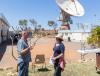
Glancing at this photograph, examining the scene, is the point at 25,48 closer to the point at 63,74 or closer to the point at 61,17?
the point at 63,74

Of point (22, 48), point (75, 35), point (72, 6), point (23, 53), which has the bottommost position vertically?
point (75, 35)

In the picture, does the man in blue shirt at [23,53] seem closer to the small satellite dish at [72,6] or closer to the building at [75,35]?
the building at [75,35]

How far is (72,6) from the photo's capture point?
66500 mm

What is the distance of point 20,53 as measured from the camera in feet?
26.0

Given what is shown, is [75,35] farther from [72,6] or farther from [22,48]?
[22,48]

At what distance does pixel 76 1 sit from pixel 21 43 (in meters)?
59.0

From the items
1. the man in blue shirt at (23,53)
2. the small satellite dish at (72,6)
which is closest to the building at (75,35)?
the small satellite dish at (72,6)

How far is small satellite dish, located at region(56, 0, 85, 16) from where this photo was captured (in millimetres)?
65312

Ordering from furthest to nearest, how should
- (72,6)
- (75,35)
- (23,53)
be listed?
(75,35) → (72,6) → (23,53)

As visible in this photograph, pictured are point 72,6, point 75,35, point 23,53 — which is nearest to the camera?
point 23,53

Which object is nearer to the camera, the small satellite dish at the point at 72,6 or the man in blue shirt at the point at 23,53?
the man in blue shirt at the point at 23,53

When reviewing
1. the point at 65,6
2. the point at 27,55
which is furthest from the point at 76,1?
the point at 27,55

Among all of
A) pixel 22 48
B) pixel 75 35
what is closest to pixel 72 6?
pixel 75 35

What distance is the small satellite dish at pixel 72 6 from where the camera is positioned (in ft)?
214
